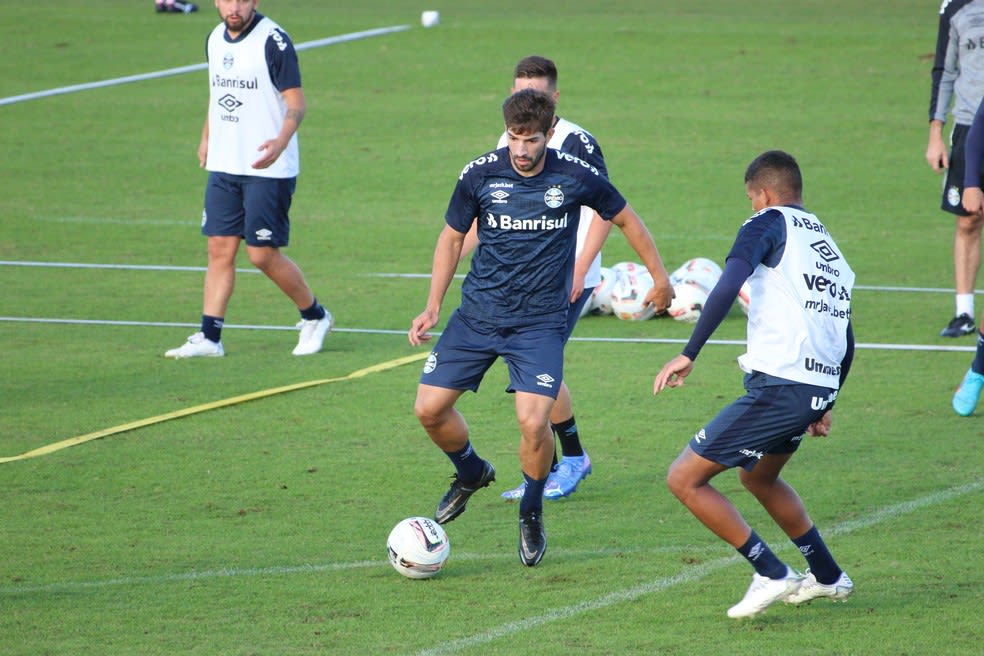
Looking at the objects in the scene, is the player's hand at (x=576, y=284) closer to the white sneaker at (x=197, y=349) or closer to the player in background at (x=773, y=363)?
the player in background at (x=773, y=363)

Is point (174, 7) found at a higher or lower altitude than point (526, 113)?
lower

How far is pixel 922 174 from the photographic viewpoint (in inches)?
770

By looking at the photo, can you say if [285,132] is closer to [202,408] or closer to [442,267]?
[202,408]

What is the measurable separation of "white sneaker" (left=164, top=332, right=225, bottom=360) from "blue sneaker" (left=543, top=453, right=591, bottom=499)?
3.92 m

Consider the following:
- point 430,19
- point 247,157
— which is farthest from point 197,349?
point 430,19

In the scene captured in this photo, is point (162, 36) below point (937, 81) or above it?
below

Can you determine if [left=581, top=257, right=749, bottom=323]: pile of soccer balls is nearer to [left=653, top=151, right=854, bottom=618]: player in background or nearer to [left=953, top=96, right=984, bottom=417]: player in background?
[left=953, top=96, right=984, bottom=417]: player in background

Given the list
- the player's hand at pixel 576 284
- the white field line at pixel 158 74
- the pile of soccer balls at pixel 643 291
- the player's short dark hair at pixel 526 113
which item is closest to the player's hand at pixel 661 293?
the player's hand at pixel 576 284

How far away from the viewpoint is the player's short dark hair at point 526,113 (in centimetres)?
651

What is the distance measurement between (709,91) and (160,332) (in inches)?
569

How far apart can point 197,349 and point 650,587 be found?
5438mm

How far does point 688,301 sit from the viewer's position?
483 inches

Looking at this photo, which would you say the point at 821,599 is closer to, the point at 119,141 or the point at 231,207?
the point at 231,207

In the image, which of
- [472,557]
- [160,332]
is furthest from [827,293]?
[160,332]
